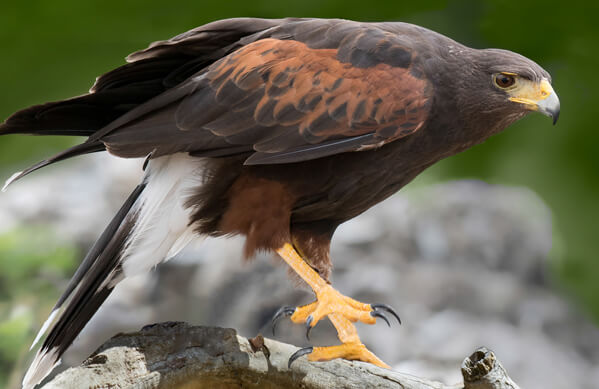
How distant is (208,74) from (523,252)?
3.34 m

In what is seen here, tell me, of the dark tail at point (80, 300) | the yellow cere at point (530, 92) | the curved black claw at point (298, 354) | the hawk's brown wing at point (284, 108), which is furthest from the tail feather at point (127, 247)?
the yellow cere at point (530, 92)

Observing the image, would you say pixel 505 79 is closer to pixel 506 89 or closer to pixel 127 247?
pixel 506 89

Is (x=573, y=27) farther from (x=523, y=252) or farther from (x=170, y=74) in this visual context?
(x=170, y=74)

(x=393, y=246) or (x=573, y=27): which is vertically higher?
(x=573, y=27)

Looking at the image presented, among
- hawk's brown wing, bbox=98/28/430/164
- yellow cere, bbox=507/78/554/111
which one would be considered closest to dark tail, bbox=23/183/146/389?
hawk's brown wing, bbox=98/28/430/164

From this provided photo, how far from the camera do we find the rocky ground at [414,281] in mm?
4426

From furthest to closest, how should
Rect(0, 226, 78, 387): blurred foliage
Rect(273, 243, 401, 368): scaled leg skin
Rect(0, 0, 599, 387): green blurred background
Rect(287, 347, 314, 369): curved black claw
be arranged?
Rect(0, 0, 599, 387): green blurred background → Rect(0, 226, 78, 387): blurred foliage → Rect(273, 243, 401, 368): scaled leg skin → Rect(287, 347, 314, 369): curved black claw

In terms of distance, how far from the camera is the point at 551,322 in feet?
15.5

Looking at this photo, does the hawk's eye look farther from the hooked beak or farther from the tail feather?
the tail feather

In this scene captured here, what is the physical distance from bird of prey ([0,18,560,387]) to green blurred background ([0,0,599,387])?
2.39m

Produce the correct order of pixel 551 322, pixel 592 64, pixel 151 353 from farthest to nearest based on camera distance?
pixel 551 322 → pixel 592 64 → pixel 151 353

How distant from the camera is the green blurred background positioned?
4422 mm

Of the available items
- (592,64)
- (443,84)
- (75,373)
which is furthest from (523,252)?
(75,373)

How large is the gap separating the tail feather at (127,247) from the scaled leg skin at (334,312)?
1.17ft
